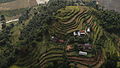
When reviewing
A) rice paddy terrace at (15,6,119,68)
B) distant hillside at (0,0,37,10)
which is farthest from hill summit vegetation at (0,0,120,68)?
distant hillside at (0,0,37,10)

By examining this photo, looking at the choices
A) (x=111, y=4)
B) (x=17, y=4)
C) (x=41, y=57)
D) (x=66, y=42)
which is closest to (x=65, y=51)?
(x=66, y=42)

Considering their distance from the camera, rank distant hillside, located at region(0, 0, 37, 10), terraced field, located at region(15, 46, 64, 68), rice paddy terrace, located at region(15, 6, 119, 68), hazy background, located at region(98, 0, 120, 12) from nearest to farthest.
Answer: rice paddy terrace, located at region(15, 6, 119, 68), terraced field, located at region(15, 46, 64, 68), hazy background, located at region(98, 0, 120, 12), distant hillside, located at region(0, 0, 37, 10)

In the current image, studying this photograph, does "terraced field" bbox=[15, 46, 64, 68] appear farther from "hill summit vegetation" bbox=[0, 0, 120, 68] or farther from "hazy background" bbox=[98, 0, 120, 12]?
"hazy background" bbox=[98, 0, 120, 12]

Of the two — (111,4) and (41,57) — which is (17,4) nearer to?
(111,4)

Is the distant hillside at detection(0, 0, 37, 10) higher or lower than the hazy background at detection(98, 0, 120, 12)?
higher

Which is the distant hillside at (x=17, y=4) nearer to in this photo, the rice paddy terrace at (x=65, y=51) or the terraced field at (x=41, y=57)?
the rice paddy terrace at (x=65, y=51)

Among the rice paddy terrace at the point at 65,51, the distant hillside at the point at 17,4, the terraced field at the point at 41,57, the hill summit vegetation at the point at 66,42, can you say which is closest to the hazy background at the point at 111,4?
the hill summit vegetation at the point at 66,42

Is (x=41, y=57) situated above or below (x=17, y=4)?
below
